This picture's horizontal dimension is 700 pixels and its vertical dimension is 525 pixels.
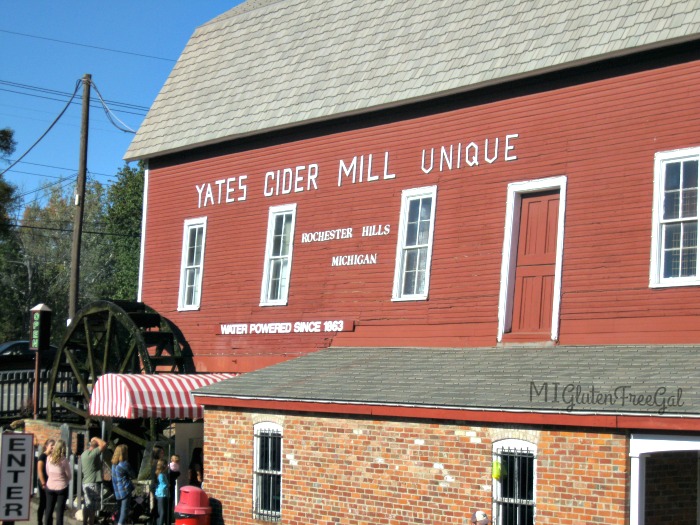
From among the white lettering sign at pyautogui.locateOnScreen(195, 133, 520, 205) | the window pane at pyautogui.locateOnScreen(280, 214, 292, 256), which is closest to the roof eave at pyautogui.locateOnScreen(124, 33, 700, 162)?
the white lettering sign at pyautogui.locateOnScreen(195, 133, 520, 205)

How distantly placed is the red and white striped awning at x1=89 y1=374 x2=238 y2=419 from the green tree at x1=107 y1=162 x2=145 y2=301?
132 ft

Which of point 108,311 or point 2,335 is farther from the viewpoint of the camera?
point 2,335

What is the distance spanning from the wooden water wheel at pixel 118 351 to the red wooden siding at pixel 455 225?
534mm

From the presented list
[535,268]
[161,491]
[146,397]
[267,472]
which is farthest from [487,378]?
[146,397]

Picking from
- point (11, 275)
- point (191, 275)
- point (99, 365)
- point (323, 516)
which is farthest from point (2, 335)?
point (323, 516)

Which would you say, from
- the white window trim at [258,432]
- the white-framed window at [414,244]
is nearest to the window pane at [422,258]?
the white-framed window at [414,244]

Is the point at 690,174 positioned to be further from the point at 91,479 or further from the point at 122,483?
the point at 91,479

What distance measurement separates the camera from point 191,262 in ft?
A: 74.2

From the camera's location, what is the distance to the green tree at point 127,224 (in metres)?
60.3

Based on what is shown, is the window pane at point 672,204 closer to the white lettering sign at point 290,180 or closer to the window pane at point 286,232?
the white lettering sign at point 290,180

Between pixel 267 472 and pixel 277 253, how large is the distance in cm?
538

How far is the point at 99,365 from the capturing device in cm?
2528

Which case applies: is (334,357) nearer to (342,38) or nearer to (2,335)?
(342,38)

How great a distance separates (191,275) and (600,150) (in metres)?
10.3
